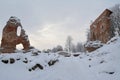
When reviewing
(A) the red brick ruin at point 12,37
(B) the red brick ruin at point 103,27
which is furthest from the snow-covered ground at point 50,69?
(B) the red brick ruin at point 103,27

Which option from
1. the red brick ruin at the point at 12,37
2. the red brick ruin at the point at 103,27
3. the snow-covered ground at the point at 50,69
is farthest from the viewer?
the red brick ruin at the point at 103,27

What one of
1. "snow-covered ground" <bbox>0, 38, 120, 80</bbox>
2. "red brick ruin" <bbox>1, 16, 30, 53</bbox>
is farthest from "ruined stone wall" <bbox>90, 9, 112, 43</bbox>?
"snow-covered ground" <bbox>0, 38, 120, 80</bbox>

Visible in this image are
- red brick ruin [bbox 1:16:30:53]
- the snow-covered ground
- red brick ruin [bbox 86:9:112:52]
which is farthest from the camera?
red brick ruin [bbox 86:9:112:52]

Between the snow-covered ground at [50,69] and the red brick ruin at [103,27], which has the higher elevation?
the red brick ruin at [103,27]

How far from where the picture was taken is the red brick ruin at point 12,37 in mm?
28219

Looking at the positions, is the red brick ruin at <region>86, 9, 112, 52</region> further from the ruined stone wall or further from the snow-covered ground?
the snow-covered ground

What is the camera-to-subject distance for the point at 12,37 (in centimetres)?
2886

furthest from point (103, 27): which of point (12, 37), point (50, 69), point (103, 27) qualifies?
point (50, 69)

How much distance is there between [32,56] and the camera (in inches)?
624

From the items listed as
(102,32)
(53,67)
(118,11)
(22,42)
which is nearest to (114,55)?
(53,67)

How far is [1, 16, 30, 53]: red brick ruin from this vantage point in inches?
1111

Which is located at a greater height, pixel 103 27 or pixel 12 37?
pixel 103 27

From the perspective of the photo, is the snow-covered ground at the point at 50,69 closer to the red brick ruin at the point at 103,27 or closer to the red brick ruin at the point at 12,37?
the red brick ruin at the point at 12,37

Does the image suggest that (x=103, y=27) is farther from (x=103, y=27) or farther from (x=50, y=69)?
(x=50, y=69)
